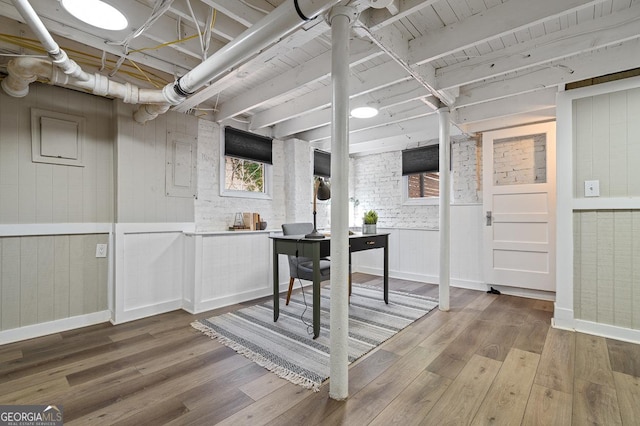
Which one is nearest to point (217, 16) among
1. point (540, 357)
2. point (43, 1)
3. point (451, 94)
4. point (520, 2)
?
point (43, 1)

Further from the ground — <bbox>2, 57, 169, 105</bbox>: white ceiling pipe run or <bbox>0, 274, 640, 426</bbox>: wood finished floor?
<bbox>2, 57, 169, 105</bbox>: white ceiling pipe run

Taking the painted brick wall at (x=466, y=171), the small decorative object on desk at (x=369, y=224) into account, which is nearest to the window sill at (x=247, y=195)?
the small decorative object on desk at (x=369, y=224)

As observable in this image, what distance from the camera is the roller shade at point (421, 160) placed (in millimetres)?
5145

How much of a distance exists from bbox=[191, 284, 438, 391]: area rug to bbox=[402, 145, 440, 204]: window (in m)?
2.02

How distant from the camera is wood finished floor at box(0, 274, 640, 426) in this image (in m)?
1.70

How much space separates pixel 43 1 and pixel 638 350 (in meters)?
5.12

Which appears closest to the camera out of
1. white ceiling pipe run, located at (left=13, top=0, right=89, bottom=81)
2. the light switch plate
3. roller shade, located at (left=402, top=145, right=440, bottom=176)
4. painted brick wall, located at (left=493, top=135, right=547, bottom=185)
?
white ceiling pipe run, located at (left=13, top=0, right=89, bottom=81)

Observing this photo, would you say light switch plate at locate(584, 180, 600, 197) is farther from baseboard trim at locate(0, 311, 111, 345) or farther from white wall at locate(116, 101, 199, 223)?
baseboard trim at locate(0, 311, 111, 345)

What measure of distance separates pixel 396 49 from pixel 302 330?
8.47 ft

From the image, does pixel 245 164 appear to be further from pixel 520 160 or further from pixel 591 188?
pixel 591 188

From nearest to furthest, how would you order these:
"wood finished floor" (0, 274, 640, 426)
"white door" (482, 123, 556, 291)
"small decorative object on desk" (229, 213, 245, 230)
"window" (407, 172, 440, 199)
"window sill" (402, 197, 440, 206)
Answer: "wood finished floor" (0, 274, 640, 426) → "white door" (482, 123, 556, 291) → "small decorative object on desk" (229, 213, 245, 230) → "window sill" (402, 197, 440, 206) → "window" (407, 172, 440, 199)

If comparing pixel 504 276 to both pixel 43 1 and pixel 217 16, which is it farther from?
pixel 43 1

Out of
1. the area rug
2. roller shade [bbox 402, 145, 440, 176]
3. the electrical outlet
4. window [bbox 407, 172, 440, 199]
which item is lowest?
the area rug

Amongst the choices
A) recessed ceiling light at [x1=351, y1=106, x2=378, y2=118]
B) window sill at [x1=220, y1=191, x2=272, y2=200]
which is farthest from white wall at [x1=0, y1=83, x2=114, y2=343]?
recessed ceiling light at [x1=351, y1=106, x2=378, y2=118]
